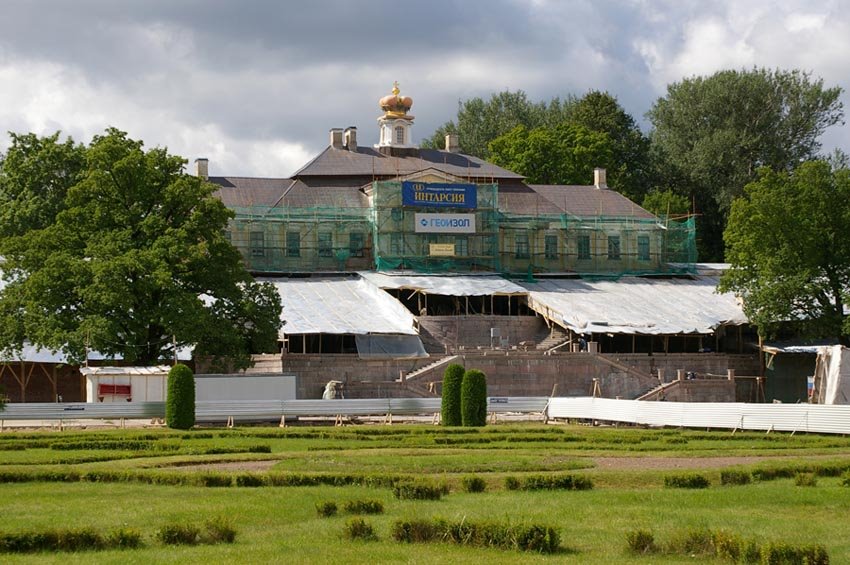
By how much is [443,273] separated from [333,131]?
13.4 metres

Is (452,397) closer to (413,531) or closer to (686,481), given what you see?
(686,481)

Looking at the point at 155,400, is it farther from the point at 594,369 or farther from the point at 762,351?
the point at 762,351

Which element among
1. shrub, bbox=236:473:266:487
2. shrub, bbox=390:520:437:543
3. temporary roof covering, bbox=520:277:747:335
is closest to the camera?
shrub, bbox=390:520:437:543

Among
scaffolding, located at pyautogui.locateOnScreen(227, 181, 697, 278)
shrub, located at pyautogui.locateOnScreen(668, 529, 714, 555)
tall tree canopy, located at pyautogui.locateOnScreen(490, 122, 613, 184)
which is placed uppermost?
tall tree canopy, located at pyautogui.locateOnScreen(490, 122, 613, 184)

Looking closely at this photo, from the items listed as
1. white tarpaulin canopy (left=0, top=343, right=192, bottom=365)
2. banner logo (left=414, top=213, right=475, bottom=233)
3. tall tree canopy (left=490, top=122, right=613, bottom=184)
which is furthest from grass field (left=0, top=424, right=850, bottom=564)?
tall tree canopy (left=490, top=122, right=613, bottom=184)

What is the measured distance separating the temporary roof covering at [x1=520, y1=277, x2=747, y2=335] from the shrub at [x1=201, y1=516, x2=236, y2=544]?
47469mm

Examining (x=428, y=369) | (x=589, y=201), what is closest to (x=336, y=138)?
(x=589, y=201)

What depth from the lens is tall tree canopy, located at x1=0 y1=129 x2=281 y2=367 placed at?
49.8m

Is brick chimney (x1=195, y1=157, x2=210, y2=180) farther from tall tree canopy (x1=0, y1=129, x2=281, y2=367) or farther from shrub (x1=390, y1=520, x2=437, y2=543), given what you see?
shrub (x1=390, y1=520, x2=437, y2=543)

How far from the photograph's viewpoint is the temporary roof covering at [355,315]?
62631mm

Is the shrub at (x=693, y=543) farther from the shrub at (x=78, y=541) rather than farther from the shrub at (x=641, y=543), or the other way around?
A: the shrub at (x=78, y=541)

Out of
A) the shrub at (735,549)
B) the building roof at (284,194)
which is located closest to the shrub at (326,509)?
the shrub at (735,549)

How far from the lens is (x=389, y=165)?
83688 millimetres

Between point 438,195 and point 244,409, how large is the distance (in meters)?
34.4
